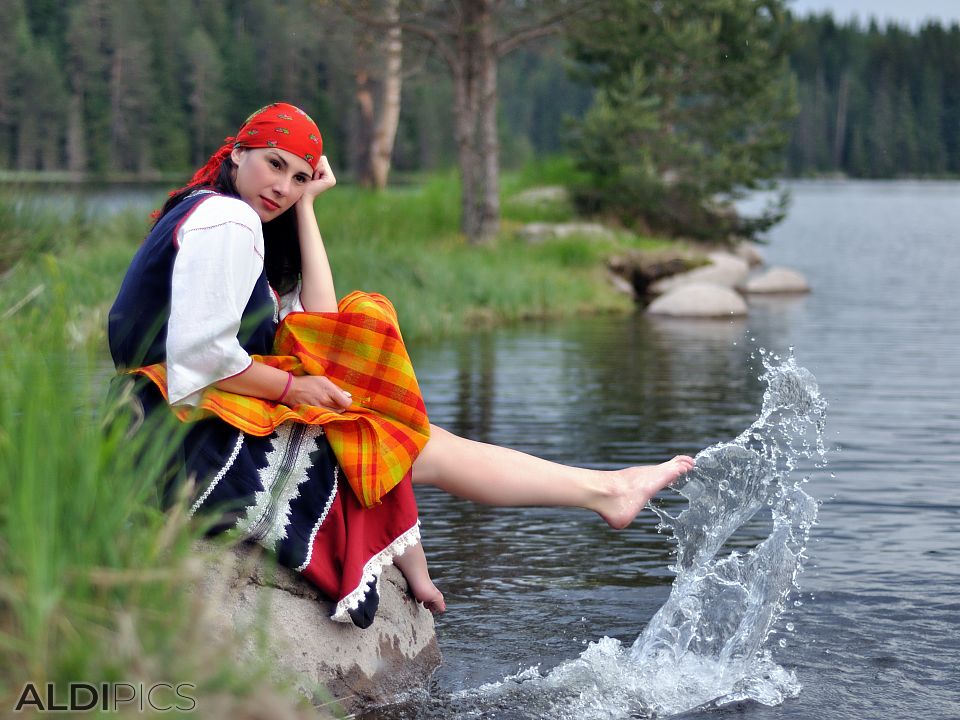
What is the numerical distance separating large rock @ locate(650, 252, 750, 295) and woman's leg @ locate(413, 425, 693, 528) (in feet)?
47.2

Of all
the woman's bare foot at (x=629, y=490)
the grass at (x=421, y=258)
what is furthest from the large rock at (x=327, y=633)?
the grass at (x=421, y=258)

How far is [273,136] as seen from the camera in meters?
3.52

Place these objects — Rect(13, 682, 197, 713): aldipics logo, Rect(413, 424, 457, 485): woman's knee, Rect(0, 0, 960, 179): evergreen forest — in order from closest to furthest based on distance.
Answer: Rect(13, 682, 197, 713): aldipics logo → Rect(413, 424, 457, 485): woman's knee → Rect(0, 0, 960, 179): evergreen forest

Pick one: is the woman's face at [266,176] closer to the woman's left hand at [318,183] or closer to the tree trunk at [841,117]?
→ the woman's left hand at [318,183]

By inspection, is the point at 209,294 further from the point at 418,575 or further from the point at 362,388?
the point at 418,575

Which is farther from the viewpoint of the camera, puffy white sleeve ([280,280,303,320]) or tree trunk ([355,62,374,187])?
tree trunk ([355,62,374,187])

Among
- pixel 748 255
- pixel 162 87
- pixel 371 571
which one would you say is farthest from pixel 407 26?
pixel 162 87

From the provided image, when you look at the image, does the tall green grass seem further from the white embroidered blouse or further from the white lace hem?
the white lace hem

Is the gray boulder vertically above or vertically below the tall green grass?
below

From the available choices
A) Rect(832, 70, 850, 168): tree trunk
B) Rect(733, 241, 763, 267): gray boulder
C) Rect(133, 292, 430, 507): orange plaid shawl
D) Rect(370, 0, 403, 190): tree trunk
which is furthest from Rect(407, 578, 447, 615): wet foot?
Rect(832, 70, 850, 168): tree trunk

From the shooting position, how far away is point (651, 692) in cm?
378

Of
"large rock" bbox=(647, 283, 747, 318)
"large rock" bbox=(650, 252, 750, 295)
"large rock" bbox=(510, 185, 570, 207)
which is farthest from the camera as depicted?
"large rock" bbox=(510, 185, 570, 207)

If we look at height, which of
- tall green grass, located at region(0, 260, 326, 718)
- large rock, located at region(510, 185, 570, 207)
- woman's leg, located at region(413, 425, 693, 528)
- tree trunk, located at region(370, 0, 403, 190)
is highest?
tree trunk, located at region(370, 0, 403, 190)

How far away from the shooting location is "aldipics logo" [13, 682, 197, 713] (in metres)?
1.84
